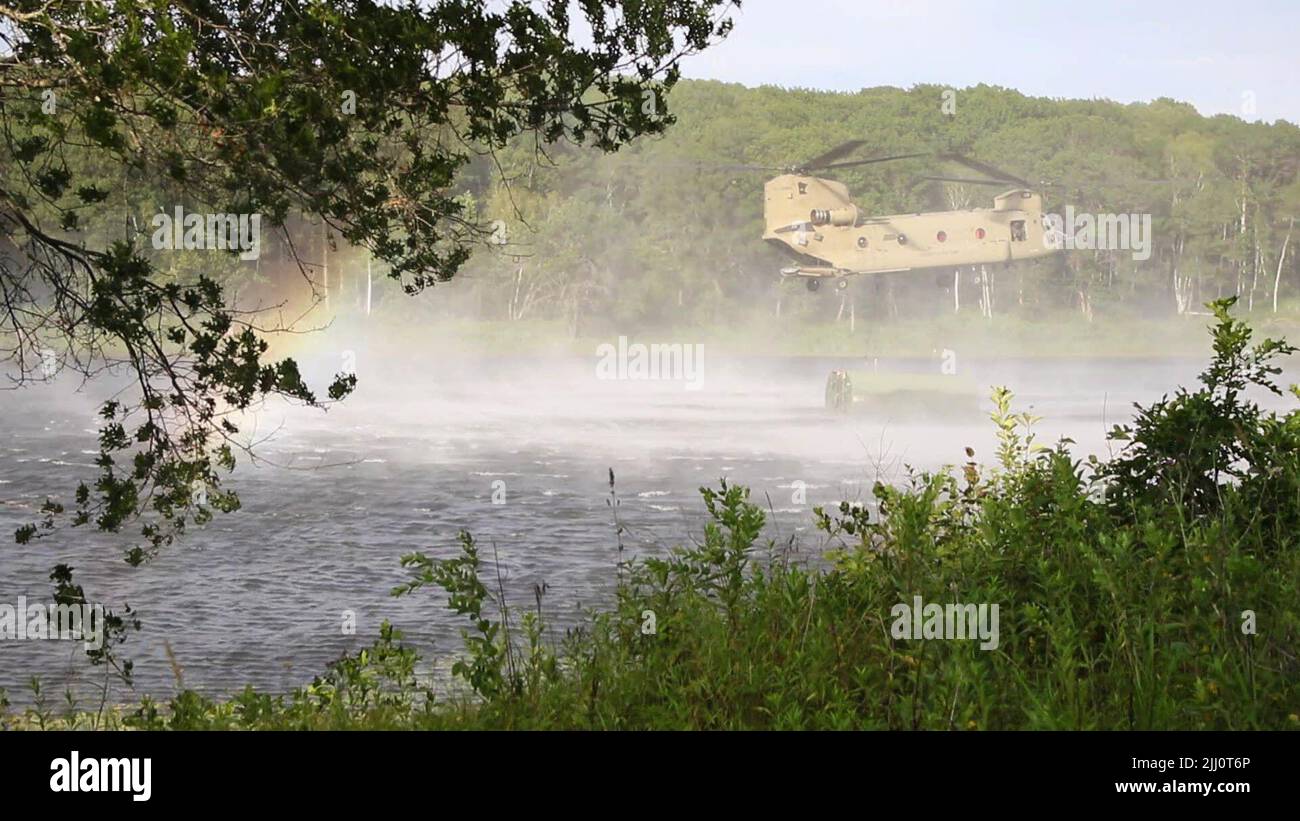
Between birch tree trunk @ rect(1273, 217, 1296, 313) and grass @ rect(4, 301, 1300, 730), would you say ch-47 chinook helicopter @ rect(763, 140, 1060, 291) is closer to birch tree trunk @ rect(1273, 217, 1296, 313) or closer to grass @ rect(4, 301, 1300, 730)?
grass @ rect(4, 301, 1300, 730)

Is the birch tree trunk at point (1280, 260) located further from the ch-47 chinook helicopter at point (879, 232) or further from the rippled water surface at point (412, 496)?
the ch-47 chinook helicopter at point (879, 232)

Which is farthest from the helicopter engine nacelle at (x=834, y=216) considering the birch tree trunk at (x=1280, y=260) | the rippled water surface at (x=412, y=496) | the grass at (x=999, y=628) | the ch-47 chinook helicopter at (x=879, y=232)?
the birch tree trunk at (x=1280, y=260)

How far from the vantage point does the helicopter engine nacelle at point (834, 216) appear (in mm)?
54000

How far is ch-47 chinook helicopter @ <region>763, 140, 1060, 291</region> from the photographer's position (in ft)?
176

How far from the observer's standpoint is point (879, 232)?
5816 cm

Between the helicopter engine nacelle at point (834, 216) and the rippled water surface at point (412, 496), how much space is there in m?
7.49

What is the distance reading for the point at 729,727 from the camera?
18.2 feet

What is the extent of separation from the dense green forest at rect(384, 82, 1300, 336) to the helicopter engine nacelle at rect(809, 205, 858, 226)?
124 ft

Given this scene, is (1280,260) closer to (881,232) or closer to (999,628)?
(881,232)

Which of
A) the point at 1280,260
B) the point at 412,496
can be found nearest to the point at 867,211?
the point at 1280,260

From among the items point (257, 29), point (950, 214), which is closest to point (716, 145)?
point (950, 214)

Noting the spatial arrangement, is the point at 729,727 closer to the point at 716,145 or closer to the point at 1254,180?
the point at 716,145

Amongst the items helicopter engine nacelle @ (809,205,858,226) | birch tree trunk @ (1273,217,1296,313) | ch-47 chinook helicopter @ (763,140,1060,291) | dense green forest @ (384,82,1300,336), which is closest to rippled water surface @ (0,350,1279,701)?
ch-47 chinook helicopter @ (763,140,1060,291)
